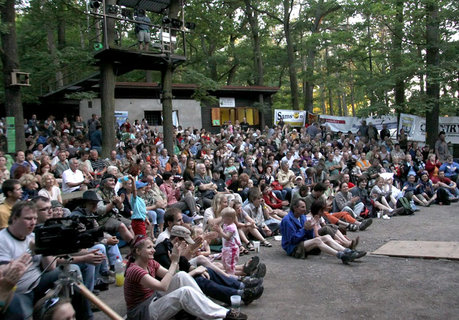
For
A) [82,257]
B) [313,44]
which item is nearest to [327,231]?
[82,257]

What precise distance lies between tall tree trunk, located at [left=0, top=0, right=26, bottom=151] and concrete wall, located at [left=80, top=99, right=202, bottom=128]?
7.87 m

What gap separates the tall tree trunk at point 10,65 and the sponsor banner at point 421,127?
53.2 feet

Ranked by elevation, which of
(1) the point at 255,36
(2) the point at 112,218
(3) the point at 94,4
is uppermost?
(1) the point at 255,36

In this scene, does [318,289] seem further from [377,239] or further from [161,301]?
[377,239]

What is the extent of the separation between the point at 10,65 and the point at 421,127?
17154 mm

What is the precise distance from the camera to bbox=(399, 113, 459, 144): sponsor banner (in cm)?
1847

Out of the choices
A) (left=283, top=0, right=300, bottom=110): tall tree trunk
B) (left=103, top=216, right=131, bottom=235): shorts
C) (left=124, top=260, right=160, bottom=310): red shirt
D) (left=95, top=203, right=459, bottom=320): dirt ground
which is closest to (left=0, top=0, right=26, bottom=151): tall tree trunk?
(left=103, top=216, right=131, bottom=235): shorts

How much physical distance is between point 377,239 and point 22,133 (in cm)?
1006

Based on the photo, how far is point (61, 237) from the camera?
324cm

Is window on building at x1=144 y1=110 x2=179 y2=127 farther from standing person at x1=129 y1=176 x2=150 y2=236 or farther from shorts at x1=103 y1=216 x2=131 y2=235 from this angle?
shorts at x1=103 y1=216 x2=131 y2=235

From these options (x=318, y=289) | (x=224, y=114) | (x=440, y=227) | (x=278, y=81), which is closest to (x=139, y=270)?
(x=318, y=289)

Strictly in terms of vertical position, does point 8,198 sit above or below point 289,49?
below

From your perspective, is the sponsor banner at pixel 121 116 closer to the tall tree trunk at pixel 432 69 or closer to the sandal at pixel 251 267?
the tall tree trunk at pixel 432 69

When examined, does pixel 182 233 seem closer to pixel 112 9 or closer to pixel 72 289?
pixel 72 289
